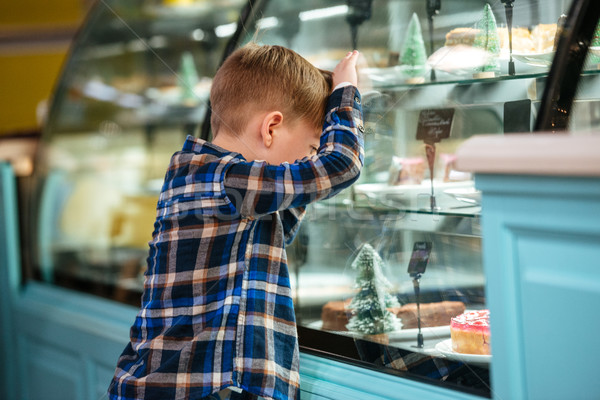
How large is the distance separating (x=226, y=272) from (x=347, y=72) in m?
0.44

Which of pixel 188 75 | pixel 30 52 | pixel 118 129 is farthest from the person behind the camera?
pixel 30 52

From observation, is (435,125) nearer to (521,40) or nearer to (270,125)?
(521,40)

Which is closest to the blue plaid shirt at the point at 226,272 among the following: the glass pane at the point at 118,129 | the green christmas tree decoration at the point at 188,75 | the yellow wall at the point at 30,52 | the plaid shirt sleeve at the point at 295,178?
the plaid shirt sleeve at the point at 295,178

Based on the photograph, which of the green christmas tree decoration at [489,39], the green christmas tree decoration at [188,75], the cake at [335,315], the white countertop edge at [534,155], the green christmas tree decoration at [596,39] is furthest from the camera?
the green christmas tree decoration at [188,75]

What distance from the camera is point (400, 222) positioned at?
1.32m

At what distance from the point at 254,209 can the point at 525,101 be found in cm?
55

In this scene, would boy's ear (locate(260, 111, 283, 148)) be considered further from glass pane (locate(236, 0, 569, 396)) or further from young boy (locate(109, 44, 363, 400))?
glass pane (locate(236, 0, 569, 396))

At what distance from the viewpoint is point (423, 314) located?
1261mm

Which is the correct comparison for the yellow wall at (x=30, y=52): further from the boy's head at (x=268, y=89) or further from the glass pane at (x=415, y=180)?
the boy's head at (x=268, y=89)

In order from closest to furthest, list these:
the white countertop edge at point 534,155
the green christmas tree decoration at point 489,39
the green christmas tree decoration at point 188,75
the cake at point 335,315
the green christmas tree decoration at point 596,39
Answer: the white countertop edge at point 534,155, the green christmas tree decoration at point 596,39, the green christmas tree decoration at point 489,39, the cake at point 335,315, the green christmas tree decoration at point 188,75

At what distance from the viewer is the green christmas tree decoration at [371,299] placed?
4.27 feet

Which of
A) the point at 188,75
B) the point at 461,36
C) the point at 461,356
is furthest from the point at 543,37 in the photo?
the point at 188,75

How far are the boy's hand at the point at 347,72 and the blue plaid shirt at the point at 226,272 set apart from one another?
43 mm

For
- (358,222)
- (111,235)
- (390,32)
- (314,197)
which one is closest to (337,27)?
(390,32)
